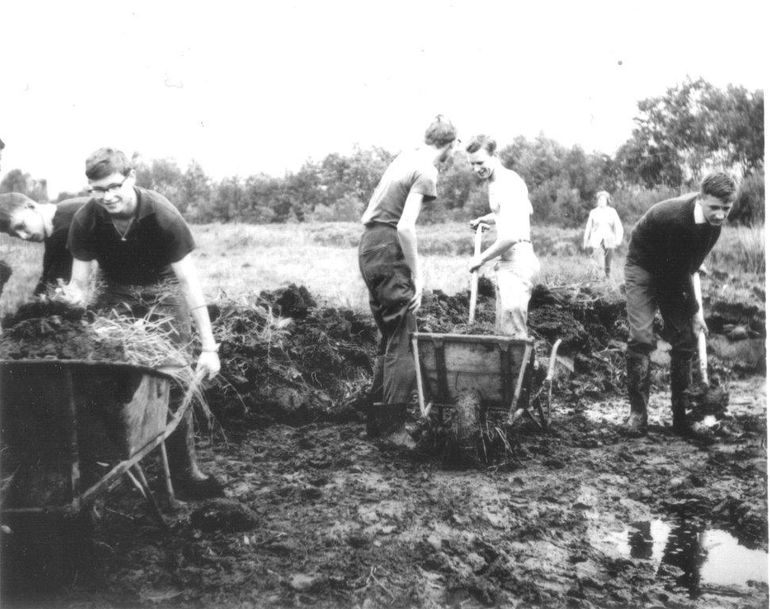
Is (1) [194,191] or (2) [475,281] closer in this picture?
(2) [475,281]

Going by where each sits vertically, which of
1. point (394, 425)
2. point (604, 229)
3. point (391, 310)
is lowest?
point (394, 425)

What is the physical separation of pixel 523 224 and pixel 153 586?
11.5 ft

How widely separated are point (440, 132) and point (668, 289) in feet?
6.98

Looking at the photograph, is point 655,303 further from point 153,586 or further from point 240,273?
point 240,273

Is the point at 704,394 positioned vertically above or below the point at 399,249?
below

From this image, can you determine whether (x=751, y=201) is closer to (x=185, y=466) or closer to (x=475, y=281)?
(x=475, y=281)

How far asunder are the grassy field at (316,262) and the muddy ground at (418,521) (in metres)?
1.43

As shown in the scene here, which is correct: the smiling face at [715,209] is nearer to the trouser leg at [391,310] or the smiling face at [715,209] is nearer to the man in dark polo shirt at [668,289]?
the man in dark polo shirt at [668,289]

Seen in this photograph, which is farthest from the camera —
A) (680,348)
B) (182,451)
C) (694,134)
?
(694,134)

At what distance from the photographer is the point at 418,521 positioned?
339 centimetres

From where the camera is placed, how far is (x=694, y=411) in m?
5.05

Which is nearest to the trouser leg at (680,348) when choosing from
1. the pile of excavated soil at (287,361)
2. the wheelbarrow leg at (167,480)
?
the pile of excavated soil at (287,361)

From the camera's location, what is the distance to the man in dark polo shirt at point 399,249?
4.11 meters

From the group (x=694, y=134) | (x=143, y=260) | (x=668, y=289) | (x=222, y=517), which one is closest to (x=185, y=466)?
(x=222, y=517)
